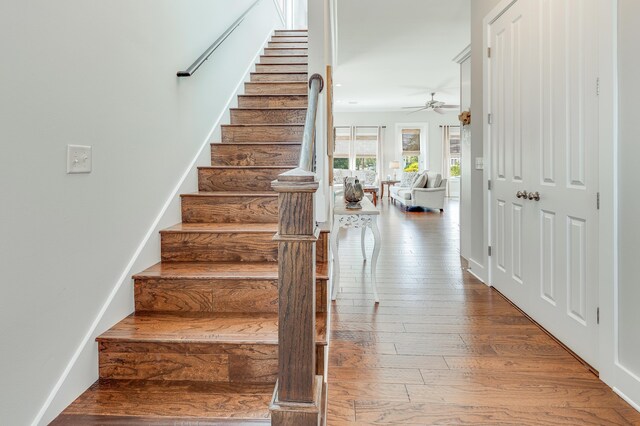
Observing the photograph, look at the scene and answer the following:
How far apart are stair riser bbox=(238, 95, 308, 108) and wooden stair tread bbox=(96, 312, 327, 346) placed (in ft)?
7.86

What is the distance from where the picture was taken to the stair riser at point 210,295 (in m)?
1.99

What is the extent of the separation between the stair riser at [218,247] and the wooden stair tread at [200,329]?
393 mm

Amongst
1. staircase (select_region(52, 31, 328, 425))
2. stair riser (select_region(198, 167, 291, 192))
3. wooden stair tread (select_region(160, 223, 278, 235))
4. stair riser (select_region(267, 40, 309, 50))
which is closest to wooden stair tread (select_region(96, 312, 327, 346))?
staircase (select_region(52, 31, 328, 425))

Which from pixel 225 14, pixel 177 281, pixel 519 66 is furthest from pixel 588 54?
pixel 225 14

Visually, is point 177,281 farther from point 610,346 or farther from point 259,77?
point 259,77

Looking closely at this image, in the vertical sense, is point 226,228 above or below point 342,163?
below

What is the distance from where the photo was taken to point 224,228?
7.86 feet

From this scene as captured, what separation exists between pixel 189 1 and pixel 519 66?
2.36 m

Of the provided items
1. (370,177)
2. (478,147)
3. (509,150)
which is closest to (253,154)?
(509,150)

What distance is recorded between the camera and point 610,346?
192 cm

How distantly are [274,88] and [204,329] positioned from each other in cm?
302

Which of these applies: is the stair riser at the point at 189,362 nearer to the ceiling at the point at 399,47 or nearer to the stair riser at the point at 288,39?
the ceiling at the point at 399,47

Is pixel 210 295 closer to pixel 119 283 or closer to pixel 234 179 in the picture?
pixel 119 283

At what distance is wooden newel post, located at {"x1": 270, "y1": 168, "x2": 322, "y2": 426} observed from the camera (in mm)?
1179
